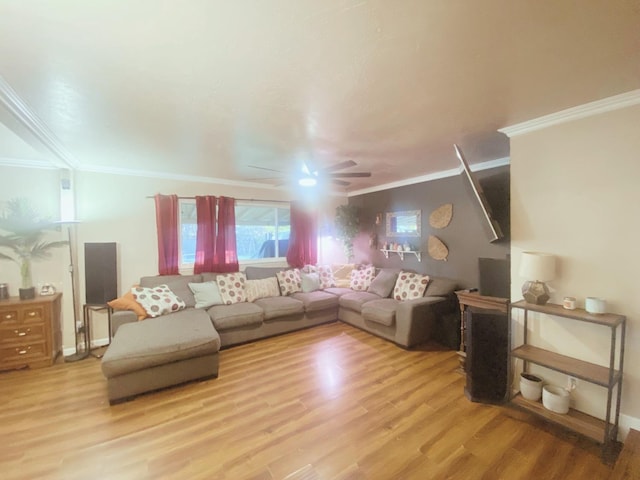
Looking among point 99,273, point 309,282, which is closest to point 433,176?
point 309,282

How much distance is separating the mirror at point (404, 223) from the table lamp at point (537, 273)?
224cm

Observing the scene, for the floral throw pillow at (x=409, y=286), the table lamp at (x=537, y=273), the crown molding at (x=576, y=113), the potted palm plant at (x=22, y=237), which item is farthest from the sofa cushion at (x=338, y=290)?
the potted palm plant at (x=22, y=237)

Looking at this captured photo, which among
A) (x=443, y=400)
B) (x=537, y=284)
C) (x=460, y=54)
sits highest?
(x=460, y=54)

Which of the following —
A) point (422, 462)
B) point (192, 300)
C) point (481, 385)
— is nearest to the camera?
point (422, 462)

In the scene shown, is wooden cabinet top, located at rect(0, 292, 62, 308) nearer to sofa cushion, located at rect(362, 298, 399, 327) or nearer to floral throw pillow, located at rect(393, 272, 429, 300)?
sofa cushion, located at rect(362, 298, 399, 327)

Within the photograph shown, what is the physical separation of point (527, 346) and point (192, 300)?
388cm

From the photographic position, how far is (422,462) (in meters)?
1.69

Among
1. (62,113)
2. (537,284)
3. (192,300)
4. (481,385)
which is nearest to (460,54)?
(537,284)

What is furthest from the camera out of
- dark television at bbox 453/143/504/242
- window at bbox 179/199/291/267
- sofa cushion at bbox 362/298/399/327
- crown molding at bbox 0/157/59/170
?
window at bbox 179/199/291/267

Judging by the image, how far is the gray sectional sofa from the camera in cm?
235

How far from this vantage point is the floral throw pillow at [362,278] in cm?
460

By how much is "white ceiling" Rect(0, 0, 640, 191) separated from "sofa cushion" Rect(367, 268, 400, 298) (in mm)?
2307

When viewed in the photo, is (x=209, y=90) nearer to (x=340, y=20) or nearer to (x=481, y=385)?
(x=340, y=20)

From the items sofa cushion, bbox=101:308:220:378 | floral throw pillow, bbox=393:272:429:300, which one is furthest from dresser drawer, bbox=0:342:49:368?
floral throw pillow, bbox=393:272:429:300
